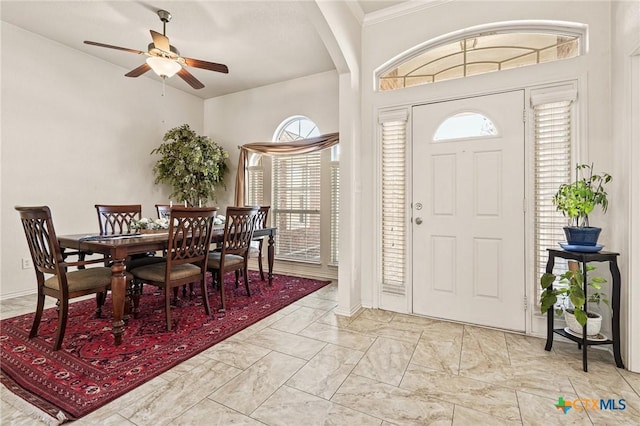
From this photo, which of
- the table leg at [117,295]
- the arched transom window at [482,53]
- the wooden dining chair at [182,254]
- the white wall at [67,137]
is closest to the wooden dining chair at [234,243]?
the wooden dining chair at [182,254]

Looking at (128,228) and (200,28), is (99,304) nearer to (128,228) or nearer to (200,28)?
(128,228)

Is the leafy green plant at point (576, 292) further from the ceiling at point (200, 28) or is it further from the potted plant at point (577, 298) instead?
the ceiling at point (200, 28)

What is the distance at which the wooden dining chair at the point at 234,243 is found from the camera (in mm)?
3080

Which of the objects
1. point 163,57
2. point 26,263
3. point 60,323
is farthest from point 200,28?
point 26,263

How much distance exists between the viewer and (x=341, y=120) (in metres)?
3.03

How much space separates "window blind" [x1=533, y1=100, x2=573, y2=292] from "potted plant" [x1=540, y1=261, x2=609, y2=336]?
29 centimetres

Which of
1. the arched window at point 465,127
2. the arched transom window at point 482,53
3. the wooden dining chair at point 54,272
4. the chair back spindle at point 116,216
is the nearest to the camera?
the wooden dining chair at point 54,272

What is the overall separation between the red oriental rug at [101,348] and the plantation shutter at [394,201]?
119cm

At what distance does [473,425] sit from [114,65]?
18.9 feet

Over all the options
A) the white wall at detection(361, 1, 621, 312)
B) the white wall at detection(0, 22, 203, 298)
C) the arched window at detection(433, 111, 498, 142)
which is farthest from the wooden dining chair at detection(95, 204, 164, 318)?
the arched window at detection(433, 111, 498, 142)

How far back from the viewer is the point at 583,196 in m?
2.05

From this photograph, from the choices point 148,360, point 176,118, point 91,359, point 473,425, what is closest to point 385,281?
point 473,425

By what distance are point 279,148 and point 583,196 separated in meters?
3.77

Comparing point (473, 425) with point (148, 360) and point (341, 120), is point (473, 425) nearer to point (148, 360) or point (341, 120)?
point (148, 360)
